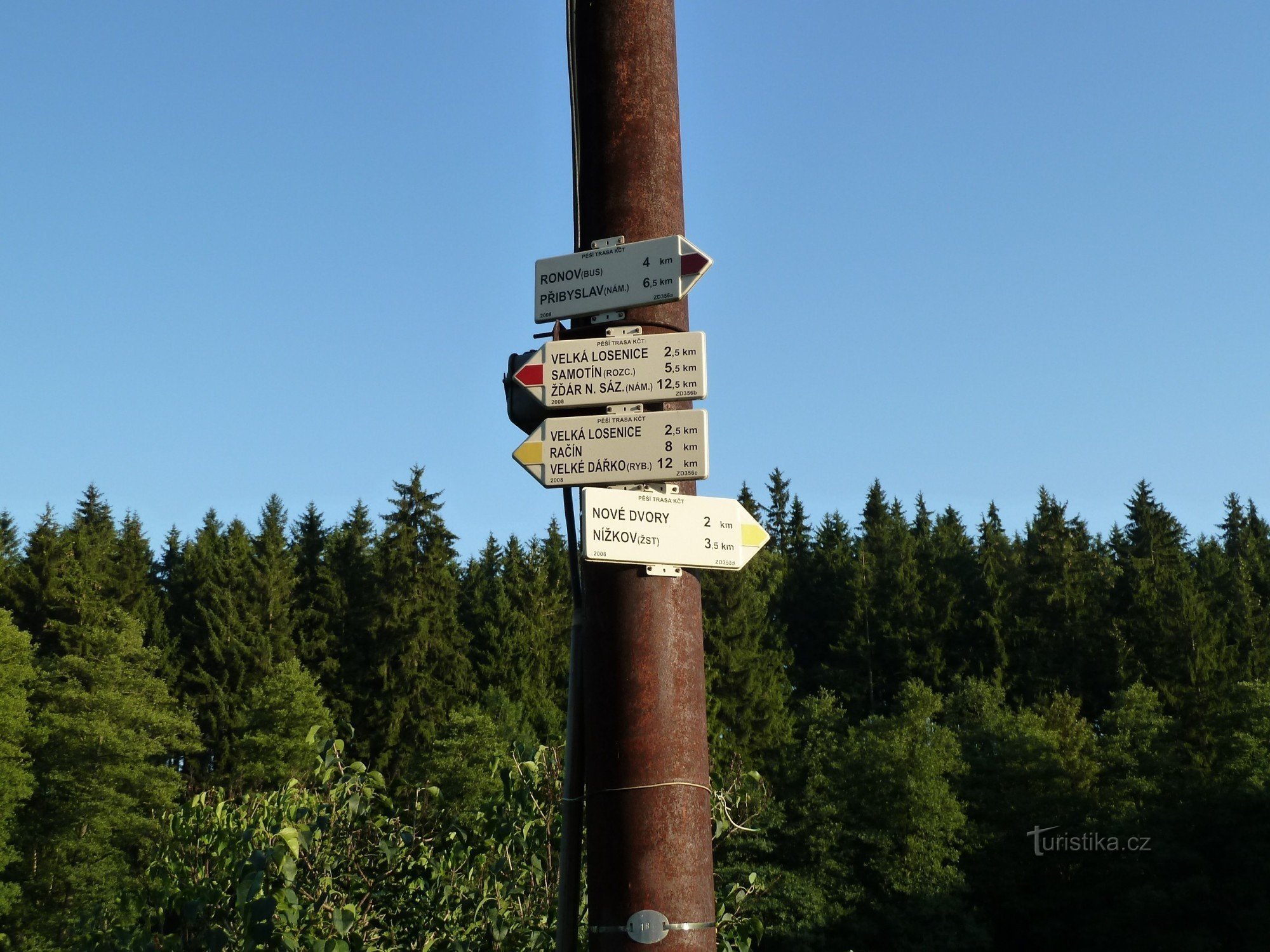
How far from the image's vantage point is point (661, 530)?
13.5ft

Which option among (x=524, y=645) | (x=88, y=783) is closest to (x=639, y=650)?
(x=88, y=783)

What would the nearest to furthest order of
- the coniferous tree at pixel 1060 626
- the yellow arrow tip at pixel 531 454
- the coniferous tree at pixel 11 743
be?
the yellow arrow tip at pixel 531 454, the coniferous tree at pixel 11 743, the coniferous tree at pixel 1060 626

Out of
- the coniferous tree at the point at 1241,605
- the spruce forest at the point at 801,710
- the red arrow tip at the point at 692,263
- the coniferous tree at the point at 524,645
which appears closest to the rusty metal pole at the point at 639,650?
the red arrow tip at the point at 692,263

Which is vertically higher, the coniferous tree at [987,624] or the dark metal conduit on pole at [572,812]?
the coniferous tree at [987,624]

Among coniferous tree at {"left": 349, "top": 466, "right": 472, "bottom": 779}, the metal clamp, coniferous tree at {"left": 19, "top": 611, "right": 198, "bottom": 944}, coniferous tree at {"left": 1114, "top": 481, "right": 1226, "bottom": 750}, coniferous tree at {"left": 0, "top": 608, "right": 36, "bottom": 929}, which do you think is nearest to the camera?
the metal clamp

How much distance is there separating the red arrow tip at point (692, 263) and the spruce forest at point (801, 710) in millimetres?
35783

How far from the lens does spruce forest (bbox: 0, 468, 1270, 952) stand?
2285 inches

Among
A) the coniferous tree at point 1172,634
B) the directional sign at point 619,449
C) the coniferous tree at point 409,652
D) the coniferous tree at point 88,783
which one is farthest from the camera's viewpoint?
the coniferous tree at point 1172,634

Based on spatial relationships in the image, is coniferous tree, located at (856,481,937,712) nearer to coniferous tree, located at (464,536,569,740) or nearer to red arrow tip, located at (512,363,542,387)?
coniferous tree, located at (464,536,569,740)

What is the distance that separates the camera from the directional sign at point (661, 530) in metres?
4.02

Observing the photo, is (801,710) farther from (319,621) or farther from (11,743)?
(11,743)

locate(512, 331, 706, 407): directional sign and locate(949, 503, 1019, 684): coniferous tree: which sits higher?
locate(949, 503, 1019, 684): coniferous tree

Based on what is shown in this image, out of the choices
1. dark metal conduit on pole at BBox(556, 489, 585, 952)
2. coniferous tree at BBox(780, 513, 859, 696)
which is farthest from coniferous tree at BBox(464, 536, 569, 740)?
dark metal conduit on pole at BBox(556, 489, 585, 952)

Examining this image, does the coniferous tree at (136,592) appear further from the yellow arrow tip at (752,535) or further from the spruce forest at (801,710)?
the yellow arrow tip at (752,535)
